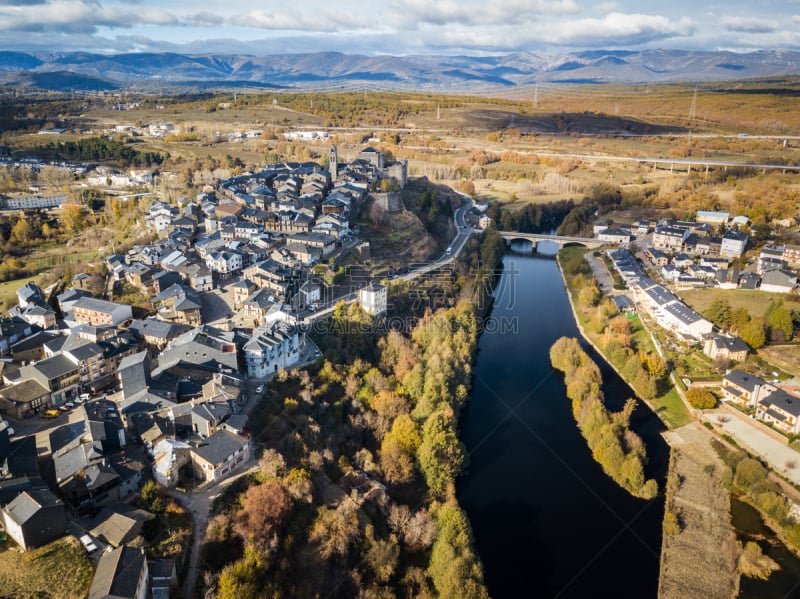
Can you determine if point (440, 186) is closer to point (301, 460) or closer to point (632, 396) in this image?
point (632, 396)

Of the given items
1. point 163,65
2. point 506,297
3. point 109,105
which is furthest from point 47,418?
point 163,65

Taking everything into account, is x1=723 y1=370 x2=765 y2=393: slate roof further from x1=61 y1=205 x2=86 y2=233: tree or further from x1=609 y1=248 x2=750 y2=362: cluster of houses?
x1=61 y1=205 x2=86 y2=233: tree

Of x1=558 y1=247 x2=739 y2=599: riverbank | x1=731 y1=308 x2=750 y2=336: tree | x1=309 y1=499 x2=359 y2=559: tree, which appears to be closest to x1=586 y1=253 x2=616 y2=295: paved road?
x1=731 y1=308 x2=750 y2=336: tree

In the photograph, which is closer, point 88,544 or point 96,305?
point 88,544

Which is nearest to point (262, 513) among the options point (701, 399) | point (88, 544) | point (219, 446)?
point (219, 446)

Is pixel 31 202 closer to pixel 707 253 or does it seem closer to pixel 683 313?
pixel 683 313
